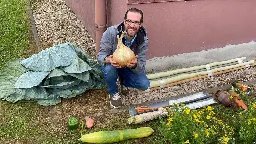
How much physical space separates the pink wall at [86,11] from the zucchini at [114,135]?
2.73 metres

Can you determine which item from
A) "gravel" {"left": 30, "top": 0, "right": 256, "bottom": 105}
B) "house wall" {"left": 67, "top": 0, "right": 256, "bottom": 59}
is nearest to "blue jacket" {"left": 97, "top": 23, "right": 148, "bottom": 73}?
"house wall" {"left": 67, "top": 0, "right": 256, "bottom": 59}

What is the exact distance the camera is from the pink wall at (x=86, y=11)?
22.9 ft

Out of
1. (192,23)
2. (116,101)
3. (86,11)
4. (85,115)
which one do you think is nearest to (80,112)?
(85,115)

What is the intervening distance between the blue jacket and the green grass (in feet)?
6.59

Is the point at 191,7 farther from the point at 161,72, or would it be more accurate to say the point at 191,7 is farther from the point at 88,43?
the point at 88,43

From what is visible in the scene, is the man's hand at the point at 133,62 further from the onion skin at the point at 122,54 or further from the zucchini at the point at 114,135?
the zucchini at the point at 114,135

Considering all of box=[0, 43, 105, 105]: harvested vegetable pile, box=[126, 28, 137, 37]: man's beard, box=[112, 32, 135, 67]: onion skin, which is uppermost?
box=[126, 28, 137, 37]: man's beard

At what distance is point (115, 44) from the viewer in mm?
5199

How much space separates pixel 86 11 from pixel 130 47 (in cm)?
246

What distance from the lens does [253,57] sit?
6.95 meters

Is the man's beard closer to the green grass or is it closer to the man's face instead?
the man's face

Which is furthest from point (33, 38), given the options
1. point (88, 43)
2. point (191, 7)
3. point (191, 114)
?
point (191, 114)

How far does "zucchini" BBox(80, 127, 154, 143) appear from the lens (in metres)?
4.73

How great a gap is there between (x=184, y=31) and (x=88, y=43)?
1965 mm
